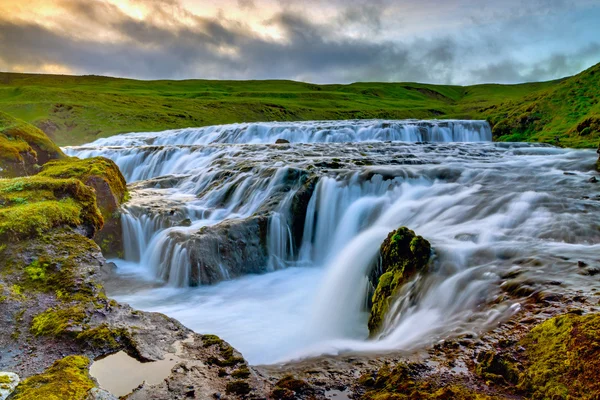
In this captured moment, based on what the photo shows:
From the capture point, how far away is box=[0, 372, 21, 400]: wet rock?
3161 mm

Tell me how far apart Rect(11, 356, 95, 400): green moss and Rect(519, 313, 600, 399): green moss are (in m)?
3.72

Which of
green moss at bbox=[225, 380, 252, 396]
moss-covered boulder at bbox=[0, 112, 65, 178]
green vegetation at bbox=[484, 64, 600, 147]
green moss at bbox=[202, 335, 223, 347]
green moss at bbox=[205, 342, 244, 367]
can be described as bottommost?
green moss at bbox=[225, 380, 252, 396]

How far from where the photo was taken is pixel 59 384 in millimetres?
3391

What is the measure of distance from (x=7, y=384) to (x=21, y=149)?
10.1m

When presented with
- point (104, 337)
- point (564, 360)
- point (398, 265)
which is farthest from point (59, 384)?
point (398, 265)

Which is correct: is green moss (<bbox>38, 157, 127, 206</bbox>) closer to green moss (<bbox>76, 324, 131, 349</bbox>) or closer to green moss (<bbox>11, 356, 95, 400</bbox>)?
green moss (<bbox>76, 324, 131, 349</bbox>)

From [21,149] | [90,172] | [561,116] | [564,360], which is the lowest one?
[564,360]

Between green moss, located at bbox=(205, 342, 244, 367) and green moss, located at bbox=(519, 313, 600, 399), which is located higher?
green moss, located at bbox=(519, 313, 600, 399)

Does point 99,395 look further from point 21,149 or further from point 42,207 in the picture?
point 21,149

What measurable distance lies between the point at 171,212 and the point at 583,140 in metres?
19.0

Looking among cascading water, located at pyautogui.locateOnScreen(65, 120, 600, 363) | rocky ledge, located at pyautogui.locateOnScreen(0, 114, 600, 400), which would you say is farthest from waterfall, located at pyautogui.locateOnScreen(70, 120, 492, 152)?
rocky ledge, located at pyautogui.locateOnScreen(0, 114, 600, 400)

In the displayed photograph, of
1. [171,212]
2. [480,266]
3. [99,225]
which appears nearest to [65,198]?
[99,225]

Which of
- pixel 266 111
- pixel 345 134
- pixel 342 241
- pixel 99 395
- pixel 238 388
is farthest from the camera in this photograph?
pixel 266 111

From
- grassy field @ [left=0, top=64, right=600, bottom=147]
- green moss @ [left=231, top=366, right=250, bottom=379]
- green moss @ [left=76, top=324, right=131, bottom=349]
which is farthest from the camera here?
grassy field @ [left=0, top=64, right=600, bottom=147]
